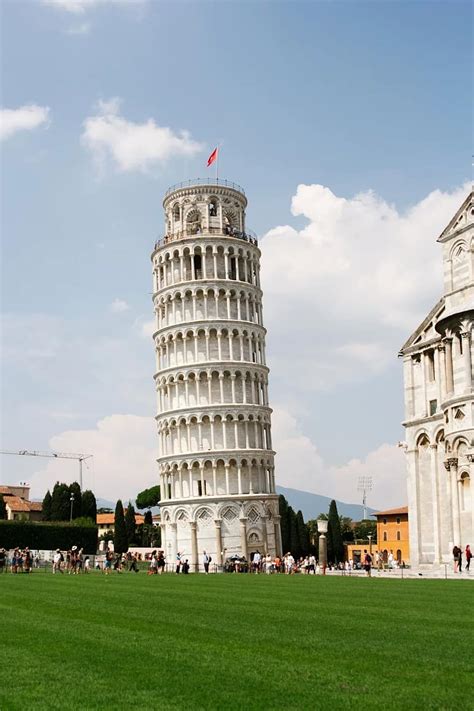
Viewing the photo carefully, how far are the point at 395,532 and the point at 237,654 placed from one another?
10887 cm

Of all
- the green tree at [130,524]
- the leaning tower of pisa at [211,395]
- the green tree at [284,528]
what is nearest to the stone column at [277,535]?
the leaning tower of pisa at [211,395]

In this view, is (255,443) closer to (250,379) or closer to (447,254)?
(250,379)

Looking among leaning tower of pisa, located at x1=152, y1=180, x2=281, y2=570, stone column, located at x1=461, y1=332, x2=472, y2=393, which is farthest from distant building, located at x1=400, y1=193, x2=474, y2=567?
leaning tower of pisa, located at x1=152, y1=180, x2=281, y2=570

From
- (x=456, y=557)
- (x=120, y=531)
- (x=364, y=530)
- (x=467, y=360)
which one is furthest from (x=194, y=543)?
(x=364, y=530)

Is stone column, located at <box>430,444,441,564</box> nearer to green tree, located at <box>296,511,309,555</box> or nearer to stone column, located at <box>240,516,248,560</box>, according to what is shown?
stone column, located at <box>240,516,248,560</box>

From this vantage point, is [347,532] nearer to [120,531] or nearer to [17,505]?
[17,505]

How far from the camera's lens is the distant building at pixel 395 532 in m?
118

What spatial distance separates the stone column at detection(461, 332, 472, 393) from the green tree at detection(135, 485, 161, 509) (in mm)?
114309

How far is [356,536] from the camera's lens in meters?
177

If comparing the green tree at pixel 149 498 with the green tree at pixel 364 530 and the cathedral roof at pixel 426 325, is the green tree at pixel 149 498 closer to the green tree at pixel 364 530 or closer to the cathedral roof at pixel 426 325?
the green tree at pixel 364 530

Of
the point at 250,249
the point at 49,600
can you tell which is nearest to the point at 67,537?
the point at 250,249

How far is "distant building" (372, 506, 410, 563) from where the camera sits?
118188mm

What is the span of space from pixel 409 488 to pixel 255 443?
33.9m

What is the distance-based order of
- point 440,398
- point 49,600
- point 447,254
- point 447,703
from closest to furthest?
1. point 447,703
2. point 49,600
3. point 447,254
4. point 440,398
